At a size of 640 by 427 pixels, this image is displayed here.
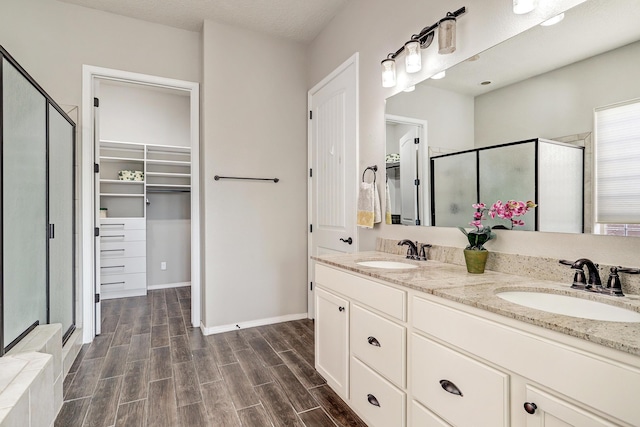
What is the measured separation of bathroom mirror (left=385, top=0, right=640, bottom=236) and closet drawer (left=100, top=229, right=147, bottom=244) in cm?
387

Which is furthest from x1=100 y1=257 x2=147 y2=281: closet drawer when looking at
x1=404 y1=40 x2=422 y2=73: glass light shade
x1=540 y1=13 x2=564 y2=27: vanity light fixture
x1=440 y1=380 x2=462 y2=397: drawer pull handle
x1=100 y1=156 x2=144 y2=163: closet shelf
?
x1=540 y1=13 x2=564 y2=27: vanity light fixture

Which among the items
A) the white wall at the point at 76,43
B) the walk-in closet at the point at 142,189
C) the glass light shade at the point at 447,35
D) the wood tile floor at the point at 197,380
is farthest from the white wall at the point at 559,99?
the walk-in closet at the point at 142,189

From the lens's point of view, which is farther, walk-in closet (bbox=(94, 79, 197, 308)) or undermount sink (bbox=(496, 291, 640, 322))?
walk-in closet (bbox=(94, 79, 197, 308))

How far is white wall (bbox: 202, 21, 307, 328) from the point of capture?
312 centimetres

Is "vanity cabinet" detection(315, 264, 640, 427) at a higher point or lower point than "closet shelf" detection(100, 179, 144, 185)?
lower

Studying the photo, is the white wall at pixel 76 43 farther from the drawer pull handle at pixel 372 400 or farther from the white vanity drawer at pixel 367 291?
the drawer pull handle at pixel 372 400

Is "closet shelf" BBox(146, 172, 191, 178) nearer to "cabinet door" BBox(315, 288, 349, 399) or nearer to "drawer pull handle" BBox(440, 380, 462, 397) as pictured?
"cabinet door" BBox(315, 288, 349, 399)

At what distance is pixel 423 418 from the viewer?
50.7 inches

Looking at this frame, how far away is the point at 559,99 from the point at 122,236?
472cm

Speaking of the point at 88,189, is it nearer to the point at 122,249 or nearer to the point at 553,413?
the point at 122,249

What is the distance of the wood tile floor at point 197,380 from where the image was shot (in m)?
1.81

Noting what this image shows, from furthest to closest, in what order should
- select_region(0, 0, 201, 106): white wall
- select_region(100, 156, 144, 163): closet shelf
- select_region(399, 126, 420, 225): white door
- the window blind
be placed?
select_region(100, 156, 144, 163): closet shelf → select_region(0, 0, 201, 106): white wall → select_region(399, 126, 420, 225): white door → the window blind

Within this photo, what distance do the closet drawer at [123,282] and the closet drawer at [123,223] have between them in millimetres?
631

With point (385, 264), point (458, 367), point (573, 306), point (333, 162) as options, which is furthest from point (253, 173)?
point (573, 306)
